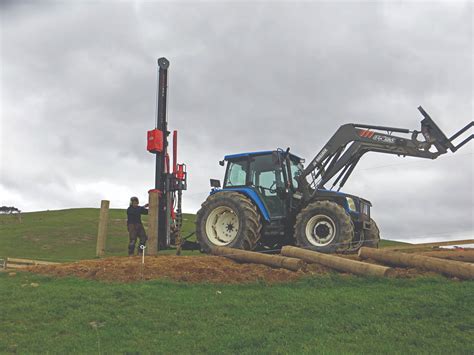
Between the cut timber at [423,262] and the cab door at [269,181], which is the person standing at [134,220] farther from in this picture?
the cut timber at [423,262]

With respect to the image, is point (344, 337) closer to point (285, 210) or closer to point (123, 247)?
point (285, 210)

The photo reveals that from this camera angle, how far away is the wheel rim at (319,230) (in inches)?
497

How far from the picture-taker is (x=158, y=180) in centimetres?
1553

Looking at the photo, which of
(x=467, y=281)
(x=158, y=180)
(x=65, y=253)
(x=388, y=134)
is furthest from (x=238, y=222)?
(x=65, y=253)

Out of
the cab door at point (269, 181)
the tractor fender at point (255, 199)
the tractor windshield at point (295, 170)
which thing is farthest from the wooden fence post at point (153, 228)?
the tractor windshield at point (295, 170)

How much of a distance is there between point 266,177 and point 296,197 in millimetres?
1079

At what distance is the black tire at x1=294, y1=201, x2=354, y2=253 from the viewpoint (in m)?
12.3

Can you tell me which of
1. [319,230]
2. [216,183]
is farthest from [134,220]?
[319,230]

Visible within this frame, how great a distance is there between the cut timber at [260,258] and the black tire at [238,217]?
1.70 ft

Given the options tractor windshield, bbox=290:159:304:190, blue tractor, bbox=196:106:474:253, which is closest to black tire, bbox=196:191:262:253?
blue tractor, bbox=196:106:474:253

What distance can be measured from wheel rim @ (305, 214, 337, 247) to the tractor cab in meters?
1.04

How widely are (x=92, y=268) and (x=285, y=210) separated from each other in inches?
206

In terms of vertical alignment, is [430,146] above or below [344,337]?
above

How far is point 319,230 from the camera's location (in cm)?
1278
